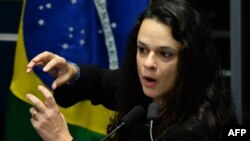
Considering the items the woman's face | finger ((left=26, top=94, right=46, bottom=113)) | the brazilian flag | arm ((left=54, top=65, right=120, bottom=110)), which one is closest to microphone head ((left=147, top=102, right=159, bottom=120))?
the woman's face

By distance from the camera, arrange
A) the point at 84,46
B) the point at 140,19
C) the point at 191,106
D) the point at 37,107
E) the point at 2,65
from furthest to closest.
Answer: the point at 2,65, the point at 84,46, the point at 140,19, the point at 191,106, the point at 37,107

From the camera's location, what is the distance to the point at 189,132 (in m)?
1.63

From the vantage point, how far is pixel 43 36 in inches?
101

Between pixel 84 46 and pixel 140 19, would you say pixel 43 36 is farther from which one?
pixel 140 19

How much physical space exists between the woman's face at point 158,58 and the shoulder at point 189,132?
0.13 m

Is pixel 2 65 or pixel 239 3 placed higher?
pixel 239 3

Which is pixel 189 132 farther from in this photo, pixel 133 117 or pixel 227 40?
pixel 227 40

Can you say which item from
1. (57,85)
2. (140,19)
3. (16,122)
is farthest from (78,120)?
(140,19)

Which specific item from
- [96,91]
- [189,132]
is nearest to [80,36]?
[96,91]

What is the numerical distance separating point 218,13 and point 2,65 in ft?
3.92

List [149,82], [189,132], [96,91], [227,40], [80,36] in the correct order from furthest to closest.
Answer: [227,40], [80,36], [96,91], [149,82], [189,132]

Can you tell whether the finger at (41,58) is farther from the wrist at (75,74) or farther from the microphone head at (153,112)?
the microphone head at (153,112)

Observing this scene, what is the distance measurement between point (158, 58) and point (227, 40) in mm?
1355
